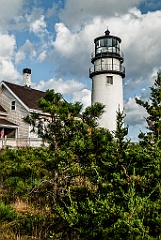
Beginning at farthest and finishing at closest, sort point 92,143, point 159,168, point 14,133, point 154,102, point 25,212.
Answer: point 14,133
point 154,102
point 25,212
point 92,143
point 159,168

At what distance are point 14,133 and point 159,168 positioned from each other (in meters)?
21.0

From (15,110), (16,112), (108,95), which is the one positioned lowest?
(16,112)

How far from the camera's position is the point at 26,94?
25.7m

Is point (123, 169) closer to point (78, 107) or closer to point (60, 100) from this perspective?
point (78, 107)

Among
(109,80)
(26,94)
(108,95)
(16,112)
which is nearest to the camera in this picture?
(16,112)

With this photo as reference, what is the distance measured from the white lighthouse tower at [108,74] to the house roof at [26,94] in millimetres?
5341

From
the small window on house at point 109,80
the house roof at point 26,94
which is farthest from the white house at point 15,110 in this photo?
the small window on house at point 109,80

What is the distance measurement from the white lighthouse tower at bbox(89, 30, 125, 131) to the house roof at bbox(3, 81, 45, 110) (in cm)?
534

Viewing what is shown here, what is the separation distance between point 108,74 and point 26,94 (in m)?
7.56

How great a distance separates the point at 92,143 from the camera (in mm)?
5391

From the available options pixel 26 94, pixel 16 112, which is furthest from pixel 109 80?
pixel 16 112

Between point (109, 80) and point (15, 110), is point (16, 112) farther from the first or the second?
point (109, 80)

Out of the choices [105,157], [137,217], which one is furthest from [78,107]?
[137,217]

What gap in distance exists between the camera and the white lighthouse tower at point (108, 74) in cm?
2514
